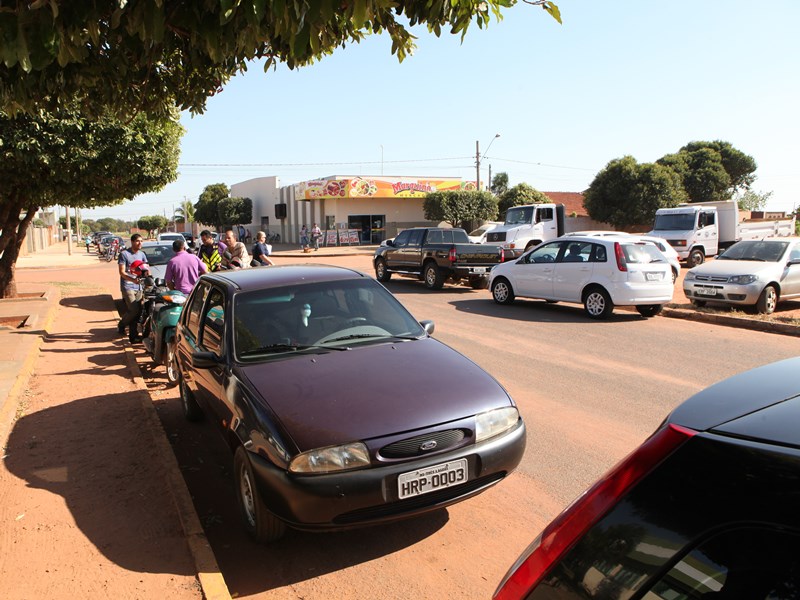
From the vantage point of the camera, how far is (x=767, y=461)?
1.36m

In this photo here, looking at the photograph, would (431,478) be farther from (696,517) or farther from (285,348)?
(696,517)

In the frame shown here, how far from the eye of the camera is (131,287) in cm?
1088

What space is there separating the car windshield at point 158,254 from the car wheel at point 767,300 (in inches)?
512

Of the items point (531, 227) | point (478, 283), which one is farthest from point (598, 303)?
point (531, 227)

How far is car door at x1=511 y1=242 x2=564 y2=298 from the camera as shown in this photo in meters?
13.7

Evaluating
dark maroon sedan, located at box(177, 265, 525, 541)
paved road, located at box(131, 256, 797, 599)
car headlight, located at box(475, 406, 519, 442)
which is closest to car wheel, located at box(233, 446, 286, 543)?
dark maroon sedan, located at box(177, 265, 525, 541)

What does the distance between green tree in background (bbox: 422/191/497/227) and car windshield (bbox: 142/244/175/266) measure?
1176 inches

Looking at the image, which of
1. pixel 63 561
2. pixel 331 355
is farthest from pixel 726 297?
pixel 63 561

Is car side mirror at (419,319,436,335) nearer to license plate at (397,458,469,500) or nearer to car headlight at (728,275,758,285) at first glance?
license plate at (397,458,469,500)

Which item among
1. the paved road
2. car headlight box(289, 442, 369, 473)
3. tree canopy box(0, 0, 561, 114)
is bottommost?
the paved road

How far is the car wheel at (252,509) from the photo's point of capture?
3.71 m

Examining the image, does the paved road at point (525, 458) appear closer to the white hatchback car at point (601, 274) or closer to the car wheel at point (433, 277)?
the white hatchback car at point (601, 274)

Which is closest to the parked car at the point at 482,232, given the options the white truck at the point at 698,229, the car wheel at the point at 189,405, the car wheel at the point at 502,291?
the white truck at the point at 698,229

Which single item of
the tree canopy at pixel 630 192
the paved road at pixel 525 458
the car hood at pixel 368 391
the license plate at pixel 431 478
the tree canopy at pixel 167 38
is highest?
the tree canopy at pixel 630 192
